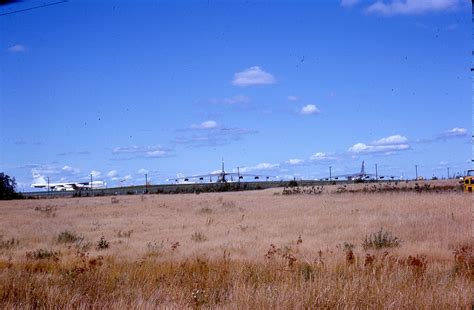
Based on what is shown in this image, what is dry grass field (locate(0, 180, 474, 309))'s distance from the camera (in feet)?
24.5

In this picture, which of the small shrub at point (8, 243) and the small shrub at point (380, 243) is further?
the small shrub at point (8, 243)

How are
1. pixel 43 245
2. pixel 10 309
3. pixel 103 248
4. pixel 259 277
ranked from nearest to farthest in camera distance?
pixel 10 309 → pixel 259 277 → pixel 103 248 → pixel 43 245

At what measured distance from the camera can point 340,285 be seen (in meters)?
7.84

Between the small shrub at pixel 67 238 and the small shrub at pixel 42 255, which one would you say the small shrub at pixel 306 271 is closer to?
the small shrub at pixel 42 255

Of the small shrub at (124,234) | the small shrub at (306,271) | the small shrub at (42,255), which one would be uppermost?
the small shrub at (306,271)

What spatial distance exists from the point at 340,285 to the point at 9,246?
1444 cm

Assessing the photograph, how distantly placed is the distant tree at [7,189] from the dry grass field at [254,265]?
229 ft

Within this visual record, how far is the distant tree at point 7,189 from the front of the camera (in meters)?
87.4

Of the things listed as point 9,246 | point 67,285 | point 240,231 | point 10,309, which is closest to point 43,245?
point 9,246

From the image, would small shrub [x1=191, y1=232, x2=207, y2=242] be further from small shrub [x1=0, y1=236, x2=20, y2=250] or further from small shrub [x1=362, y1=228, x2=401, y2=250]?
small shrub [x1=0, y1=236, x2=20, y2=250]

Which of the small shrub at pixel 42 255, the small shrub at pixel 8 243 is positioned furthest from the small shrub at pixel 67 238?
the small shrub at pixel 42 255

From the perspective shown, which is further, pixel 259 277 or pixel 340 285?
pixel 259 277

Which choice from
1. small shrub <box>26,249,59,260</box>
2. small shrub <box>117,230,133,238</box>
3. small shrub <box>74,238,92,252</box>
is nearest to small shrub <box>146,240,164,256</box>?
small shrub <box>74,238,92,252</box>

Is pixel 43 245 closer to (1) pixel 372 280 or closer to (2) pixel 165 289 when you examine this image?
(2) pixel 165 289
